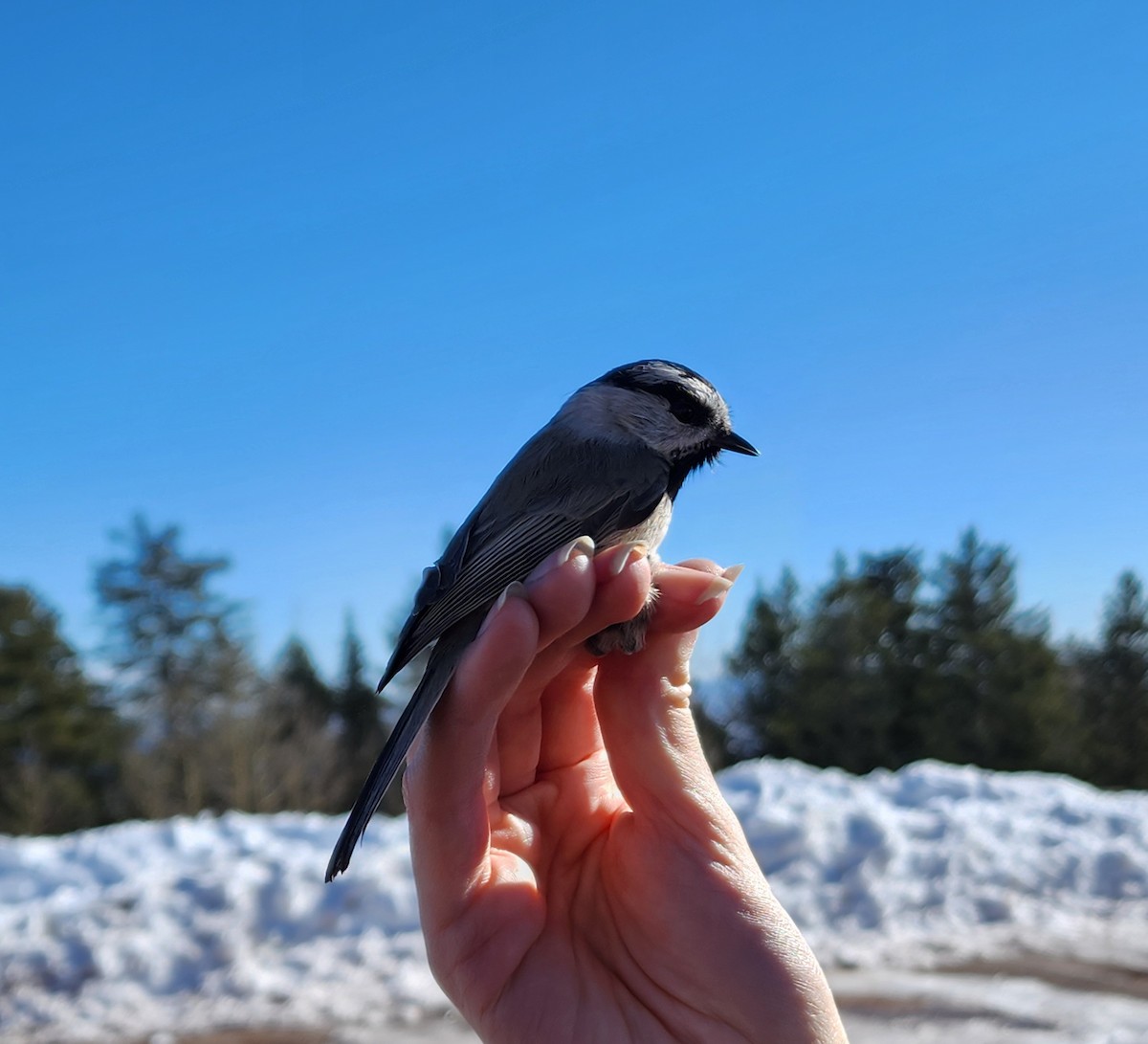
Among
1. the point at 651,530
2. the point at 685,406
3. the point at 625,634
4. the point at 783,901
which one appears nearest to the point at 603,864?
the point at 625,634

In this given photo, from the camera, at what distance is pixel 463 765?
5.76 feet

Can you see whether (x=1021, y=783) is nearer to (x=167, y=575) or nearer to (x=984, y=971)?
(x=984, y=971)

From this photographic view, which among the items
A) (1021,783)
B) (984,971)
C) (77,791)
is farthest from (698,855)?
(77,791)

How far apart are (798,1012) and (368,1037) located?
7.09 feet

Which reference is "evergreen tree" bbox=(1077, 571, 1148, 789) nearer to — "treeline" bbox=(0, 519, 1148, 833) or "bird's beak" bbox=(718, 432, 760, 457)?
"treeline" bbox=(0, 519, 1148, 833)

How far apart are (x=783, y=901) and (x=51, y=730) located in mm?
20065

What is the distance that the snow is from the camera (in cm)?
353

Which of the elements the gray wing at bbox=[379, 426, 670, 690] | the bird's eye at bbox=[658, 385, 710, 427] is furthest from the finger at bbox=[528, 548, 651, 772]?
the bird's eye at bbox=[658, 385, 710, 427]

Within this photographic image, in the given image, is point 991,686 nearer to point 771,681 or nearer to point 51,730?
point 771,681

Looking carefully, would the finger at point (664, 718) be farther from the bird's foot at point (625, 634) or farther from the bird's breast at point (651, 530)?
the bird's breast at point (651, 530)

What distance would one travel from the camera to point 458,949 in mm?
1840

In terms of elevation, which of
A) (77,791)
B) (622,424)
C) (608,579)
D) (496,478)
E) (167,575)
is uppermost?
(167,575)

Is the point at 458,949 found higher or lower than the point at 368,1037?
higher

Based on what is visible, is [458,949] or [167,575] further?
[167,575]
